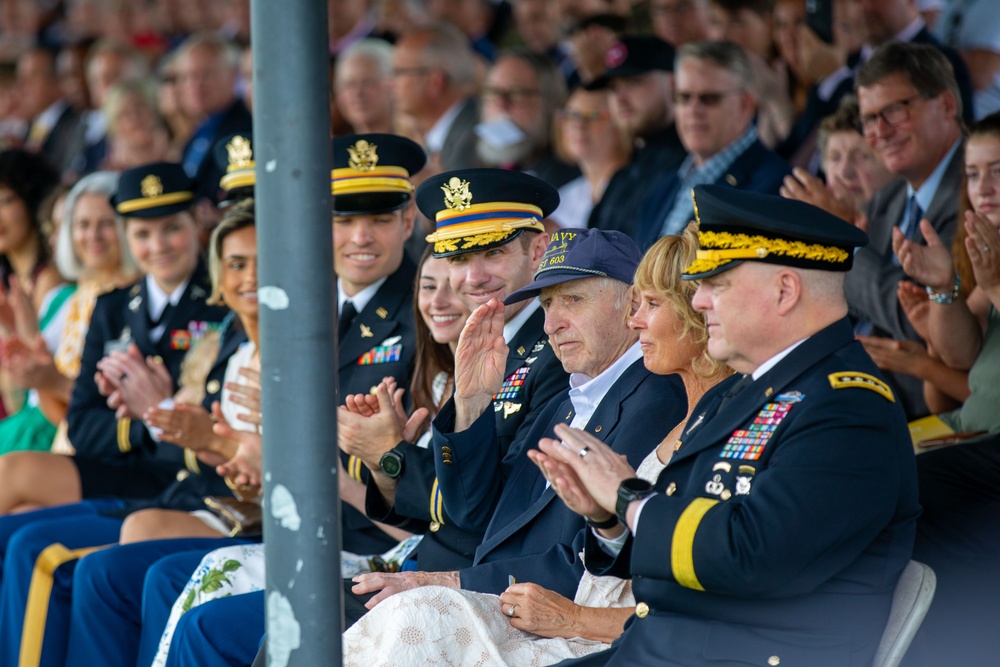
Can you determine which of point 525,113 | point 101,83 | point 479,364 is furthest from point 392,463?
point 101,83

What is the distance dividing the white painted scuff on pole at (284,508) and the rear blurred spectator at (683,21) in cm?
521

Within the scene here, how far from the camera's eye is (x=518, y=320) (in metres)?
3.70

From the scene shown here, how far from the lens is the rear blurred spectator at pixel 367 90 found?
702cm

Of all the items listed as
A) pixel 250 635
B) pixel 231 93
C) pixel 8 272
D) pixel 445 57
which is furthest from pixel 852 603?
pixel 231 93

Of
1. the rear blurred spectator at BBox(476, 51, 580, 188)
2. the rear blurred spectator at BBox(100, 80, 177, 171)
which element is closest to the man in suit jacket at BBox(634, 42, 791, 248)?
the rear blurred spectator at BBox(476, 51, 580, 188)

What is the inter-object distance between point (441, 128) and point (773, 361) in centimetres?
453

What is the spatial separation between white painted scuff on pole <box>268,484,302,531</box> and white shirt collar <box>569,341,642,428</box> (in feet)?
4.07

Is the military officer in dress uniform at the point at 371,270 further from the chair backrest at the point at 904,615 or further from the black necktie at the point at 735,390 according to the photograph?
the chair backrest at the point at 904,615

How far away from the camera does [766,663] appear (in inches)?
93.0

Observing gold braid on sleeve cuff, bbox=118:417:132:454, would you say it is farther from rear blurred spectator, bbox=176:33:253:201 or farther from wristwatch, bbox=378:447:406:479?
rear blurred spectator, bbox=176:33:253:201

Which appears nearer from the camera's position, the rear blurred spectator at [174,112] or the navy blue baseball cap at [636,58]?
the navy blue baseball cap at [636,58]

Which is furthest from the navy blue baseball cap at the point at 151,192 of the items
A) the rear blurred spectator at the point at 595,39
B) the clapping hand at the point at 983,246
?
the clapping hand at the point at 983,246

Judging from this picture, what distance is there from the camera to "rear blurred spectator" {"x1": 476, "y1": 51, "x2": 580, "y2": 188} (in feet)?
20.7

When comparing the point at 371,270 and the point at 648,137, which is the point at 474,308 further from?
the point at 648,137
